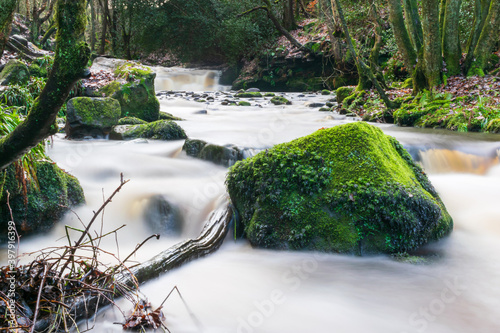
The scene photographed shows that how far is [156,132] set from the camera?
8258mm

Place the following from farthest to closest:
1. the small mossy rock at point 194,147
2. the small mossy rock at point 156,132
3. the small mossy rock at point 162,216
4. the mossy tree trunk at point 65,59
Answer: the small mossy rock at point 156,132
the small mossy rock at point 194,147
the small mossy rock at point 162,216
the mossy tree trunk at point 65,59

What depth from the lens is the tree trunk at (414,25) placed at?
11.7 m

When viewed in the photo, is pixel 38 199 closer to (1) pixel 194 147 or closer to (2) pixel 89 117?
(1) pixel 194 147

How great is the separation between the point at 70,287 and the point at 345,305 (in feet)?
6.83

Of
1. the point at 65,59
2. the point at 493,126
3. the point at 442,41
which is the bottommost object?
the point at 493,126

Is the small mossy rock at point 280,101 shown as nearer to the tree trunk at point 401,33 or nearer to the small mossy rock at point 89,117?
the tree trunk at point 401,33

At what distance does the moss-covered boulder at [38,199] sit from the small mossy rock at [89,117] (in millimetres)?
3813

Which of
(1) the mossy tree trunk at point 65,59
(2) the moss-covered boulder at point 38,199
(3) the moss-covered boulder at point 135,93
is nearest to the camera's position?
(1) the mossy tree trunk at point 65,59

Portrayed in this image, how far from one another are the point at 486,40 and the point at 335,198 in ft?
34.1

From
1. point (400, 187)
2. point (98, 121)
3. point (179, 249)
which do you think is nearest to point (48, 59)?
point (98, 121)

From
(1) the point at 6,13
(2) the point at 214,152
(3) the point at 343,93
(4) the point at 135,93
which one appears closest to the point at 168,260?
(1) the point at 6,13

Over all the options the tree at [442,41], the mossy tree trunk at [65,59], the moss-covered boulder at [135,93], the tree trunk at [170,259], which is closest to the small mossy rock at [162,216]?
the tree trunk at [170,259]

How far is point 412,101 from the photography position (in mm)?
11305

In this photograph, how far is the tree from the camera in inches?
423
